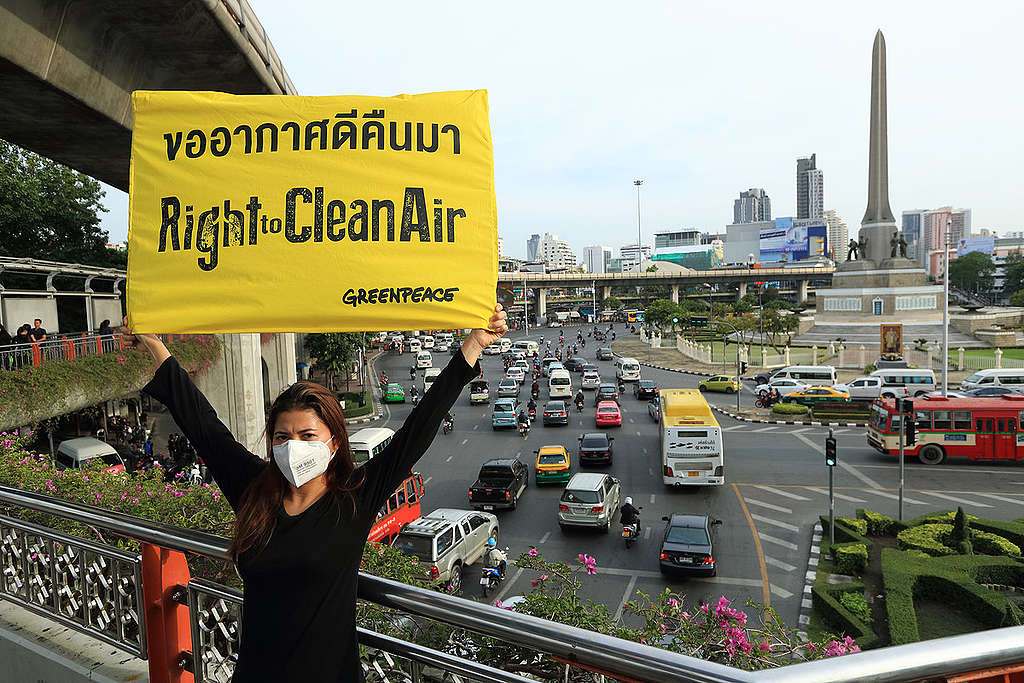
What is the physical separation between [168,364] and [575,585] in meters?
4.10

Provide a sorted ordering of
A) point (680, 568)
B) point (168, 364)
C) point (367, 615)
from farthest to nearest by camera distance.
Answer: point (680, 568), point (367, 615), point (168, 364)

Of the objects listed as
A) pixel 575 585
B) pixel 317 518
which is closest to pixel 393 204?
pixel 317 518

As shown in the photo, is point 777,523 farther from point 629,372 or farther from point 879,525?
point 629,372

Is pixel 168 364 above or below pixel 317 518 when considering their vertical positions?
above

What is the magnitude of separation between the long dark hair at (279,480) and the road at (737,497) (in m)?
9.45

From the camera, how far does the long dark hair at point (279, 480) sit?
234 cm

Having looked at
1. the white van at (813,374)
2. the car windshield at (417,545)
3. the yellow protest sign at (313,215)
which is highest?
the yellow protest sign at (313,215)

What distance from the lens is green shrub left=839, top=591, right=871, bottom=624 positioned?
36.2 ft

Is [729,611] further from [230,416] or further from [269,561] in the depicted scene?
[230,416]

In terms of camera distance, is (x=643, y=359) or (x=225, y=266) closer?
(x=225, y=266)

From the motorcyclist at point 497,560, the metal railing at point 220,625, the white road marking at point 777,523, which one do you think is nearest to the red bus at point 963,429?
the white road marking at point 777,523

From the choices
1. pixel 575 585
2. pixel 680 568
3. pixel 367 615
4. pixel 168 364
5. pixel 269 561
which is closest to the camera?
pixel 269 561

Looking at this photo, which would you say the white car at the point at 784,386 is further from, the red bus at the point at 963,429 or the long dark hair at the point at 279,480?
the long dark hair at the point at 279,480

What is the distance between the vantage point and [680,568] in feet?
43.7
